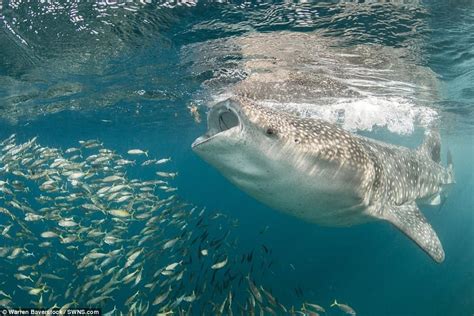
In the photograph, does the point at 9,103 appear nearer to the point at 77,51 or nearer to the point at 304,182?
the point at 77,51

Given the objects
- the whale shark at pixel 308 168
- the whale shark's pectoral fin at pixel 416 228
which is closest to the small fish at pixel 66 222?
the whale shark at pixel 308 168

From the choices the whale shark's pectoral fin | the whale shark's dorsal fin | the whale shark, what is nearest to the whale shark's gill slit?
the whale shark

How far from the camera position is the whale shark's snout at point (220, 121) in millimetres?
4012

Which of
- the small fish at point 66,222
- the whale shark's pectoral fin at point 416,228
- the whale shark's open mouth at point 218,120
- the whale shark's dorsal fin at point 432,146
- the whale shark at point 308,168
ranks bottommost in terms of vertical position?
the whale shark's dorsal fin at point 432,146

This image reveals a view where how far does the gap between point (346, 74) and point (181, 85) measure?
6828mm

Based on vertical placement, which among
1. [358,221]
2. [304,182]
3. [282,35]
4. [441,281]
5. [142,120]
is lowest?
[441,281]

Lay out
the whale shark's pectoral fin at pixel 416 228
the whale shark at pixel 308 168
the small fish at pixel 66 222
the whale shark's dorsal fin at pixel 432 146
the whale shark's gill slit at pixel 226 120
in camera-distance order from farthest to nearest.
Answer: the whale shark's dorsal fin at pixel 432 146
the small fish at pixel 66 222
the whale shark's pectoral fin at pixel 416 228
the whale shark's gill slit at pixel 226 120
the whale shark at pixel 308 168

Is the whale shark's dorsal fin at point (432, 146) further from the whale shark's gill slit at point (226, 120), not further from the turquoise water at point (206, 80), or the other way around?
the whale shark's gill slit at point (226, 120)

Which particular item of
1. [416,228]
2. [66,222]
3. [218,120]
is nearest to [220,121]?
[218,120]

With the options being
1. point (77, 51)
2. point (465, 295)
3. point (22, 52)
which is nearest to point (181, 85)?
point (77, 51)

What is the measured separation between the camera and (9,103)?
57.0 ft

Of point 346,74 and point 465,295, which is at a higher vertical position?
point 346,74

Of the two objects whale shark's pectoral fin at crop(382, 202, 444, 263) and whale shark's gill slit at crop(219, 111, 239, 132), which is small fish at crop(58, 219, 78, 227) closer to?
whale shark's gill slit at crop(219, 111, 239, 132)

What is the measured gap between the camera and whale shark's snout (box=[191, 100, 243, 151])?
13.2 ft
